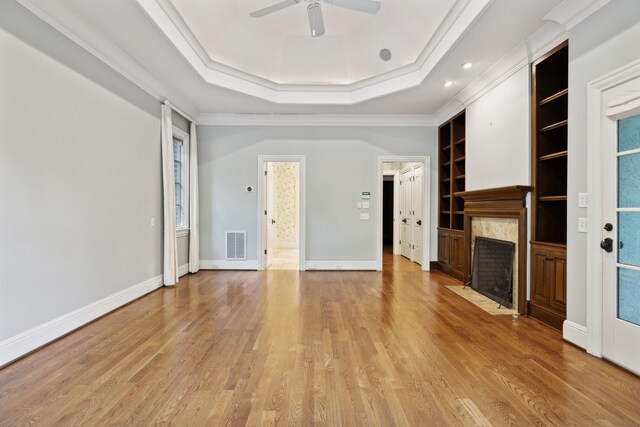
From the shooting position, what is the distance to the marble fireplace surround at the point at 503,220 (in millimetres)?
3602

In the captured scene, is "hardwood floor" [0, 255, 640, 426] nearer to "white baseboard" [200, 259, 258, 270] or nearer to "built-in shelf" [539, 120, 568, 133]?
"built-in shelf" [539, 120, 568, 133]

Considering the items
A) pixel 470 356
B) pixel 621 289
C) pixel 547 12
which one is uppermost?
pixel 547 12

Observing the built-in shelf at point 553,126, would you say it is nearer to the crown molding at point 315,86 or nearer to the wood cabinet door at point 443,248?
the crown molding at point 315,86

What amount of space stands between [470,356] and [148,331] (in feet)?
9.78

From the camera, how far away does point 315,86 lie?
5340mm

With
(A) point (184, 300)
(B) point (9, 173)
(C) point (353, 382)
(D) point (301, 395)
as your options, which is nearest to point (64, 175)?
(B) point (9, 173)

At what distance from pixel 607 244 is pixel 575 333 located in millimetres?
876

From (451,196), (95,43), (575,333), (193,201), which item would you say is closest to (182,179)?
(193,201)

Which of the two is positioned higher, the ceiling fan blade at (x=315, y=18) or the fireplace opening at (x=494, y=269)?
the ceiling fan blade at (x=315, y=18)

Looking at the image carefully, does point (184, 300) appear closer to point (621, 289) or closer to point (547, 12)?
point (621, 289)

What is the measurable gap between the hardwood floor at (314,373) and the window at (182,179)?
2.34m

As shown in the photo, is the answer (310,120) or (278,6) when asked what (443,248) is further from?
(278,6)

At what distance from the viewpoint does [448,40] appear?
11.8 feet

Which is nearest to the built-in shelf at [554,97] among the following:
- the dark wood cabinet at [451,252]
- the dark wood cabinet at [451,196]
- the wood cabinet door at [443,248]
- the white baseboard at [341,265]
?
the dark wood cabinet at [451,196]
